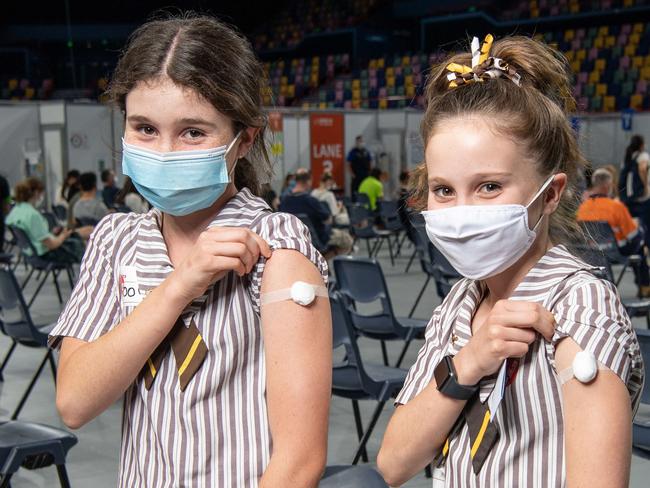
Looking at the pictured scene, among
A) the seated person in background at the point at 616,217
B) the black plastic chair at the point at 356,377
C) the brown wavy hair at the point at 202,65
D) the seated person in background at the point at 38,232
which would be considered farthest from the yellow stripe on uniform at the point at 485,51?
the seated person in background at the point at 38,232

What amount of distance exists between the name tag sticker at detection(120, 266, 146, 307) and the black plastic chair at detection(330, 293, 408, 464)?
2.33m

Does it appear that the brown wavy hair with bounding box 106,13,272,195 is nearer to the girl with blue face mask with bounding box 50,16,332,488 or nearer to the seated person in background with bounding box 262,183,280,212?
the girl with blue face mask with bounding box 50,16,332,488

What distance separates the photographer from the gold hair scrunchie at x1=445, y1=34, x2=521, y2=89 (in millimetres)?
1116

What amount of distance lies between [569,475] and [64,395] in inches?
25.7

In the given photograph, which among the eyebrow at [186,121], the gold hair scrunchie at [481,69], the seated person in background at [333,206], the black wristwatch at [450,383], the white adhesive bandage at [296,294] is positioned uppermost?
the gold hair scrunchie at [481,69]

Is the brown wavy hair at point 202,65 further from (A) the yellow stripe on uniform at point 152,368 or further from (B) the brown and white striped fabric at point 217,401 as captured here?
(A) the yellow stripe on uniform at point 152,368

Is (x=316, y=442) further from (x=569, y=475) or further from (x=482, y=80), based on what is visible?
(x=482, y=80)

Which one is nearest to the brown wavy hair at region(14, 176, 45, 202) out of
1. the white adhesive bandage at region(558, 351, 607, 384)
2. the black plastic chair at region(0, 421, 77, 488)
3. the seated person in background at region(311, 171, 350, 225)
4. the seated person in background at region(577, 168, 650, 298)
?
the seated person in background at region(311, 171, 350, 225)

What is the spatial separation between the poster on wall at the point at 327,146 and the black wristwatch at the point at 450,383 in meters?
→ 12.7

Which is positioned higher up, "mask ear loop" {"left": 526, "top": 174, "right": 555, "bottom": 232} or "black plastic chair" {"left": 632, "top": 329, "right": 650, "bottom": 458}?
"mask ear loop" {"left": 526, "top": 174, "right": 555, "bottom": 232}

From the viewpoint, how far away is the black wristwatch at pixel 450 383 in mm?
1021

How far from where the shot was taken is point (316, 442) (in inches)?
41.3

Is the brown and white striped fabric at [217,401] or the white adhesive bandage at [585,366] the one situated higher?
the white adhesive bandage at [585,366]

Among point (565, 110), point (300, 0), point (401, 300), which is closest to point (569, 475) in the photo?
point (565, 110)
